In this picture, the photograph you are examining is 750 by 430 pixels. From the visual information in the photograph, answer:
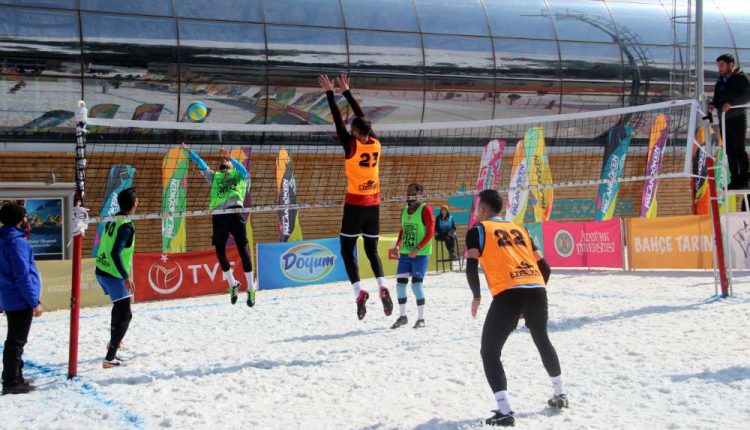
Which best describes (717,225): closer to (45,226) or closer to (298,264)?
(298,264)

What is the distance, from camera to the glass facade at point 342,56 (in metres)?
16.4

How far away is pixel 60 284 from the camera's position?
1316 cm

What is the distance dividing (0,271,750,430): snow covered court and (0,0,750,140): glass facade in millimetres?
7329

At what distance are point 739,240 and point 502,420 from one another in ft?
38.1

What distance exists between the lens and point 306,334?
9.03 meters

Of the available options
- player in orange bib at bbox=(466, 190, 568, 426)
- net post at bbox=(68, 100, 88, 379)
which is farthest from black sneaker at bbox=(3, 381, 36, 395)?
player in orange bib at bbox=(466, 190, 568, 426)

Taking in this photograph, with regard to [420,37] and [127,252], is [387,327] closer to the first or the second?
[127,252]

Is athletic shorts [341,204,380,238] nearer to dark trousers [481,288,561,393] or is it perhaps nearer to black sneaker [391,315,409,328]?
black sneaker [391,315,409,328]

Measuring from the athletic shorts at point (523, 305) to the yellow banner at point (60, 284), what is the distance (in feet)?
33.2

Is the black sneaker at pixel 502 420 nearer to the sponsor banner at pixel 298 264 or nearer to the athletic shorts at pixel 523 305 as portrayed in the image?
the athletic shorts at pixel 523 305

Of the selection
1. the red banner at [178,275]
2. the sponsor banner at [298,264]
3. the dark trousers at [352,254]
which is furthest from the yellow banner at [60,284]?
the dark trousers at [352,254]

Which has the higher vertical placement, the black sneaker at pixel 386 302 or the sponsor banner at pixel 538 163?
the sponsor banner at pixel 538 163

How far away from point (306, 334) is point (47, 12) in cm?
1127

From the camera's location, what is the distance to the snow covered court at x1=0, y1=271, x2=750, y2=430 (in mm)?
5270
